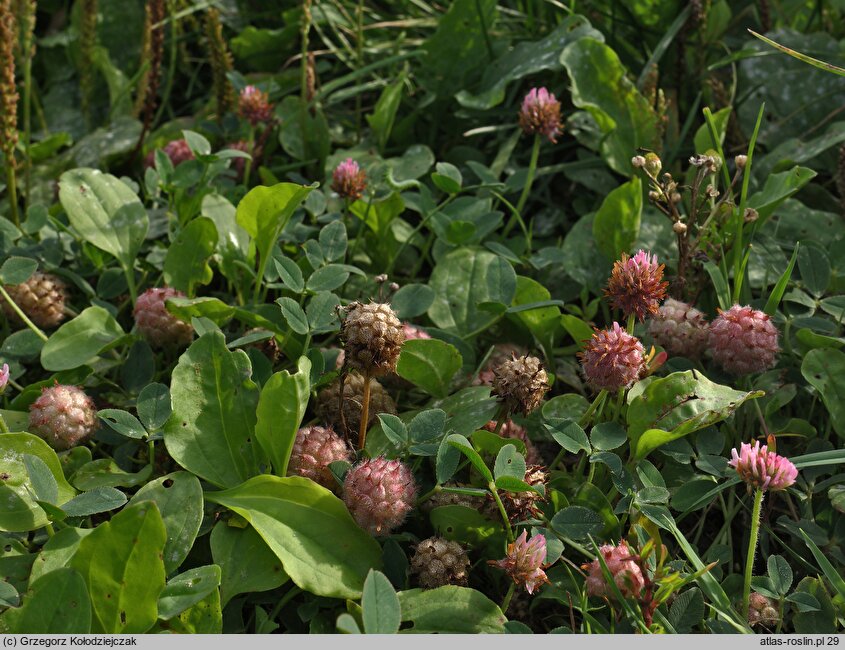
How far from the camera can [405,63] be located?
2711 millimetres

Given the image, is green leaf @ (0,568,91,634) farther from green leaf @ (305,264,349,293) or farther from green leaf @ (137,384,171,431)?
green leaf @ (305,264,349,293)

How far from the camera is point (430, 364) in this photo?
1795 mm

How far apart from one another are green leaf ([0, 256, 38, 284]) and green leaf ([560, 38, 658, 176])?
1338mm

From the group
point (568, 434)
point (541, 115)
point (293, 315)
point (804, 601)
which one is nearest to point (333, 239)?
point (293, 315)

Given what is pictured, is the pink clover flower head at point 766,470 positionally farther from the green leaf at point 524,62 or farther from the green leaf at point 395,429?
the green leaf at point 524,62

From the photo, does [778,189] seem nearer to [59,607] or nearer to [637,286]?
[637,286]

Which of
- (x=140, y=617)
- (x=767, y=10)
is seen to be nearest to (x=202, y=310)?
(x=140, y=617)

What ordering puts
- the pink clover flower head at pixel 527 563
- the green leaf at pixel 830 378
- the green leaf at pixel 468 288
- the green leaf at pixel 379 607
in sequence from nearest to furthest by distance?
the green leaf at pixel 379 607 → the pink clover flower head at pixel 527 563 → the green leaf at pixel 830 378 → the green leaf at pixel 468 288

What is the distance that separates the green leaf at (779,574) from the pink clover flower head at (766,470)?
0.14 m

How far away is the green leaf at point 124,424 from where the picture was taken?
63.4 inches

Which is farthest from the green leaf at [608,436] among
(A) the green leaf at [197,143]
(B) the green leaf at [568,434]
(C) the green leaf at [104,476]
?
(A) the green leaf at [197,143]

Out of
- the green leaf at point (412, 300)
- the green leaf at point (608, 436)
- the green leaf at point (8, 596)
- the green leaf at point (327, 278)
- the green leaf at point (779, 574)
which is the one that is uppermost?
the green leaf at point (327, 278)

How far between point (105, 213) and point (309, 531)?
1.01 m

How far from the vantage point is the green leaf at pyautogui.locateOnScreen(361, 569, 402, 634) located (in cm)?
130
